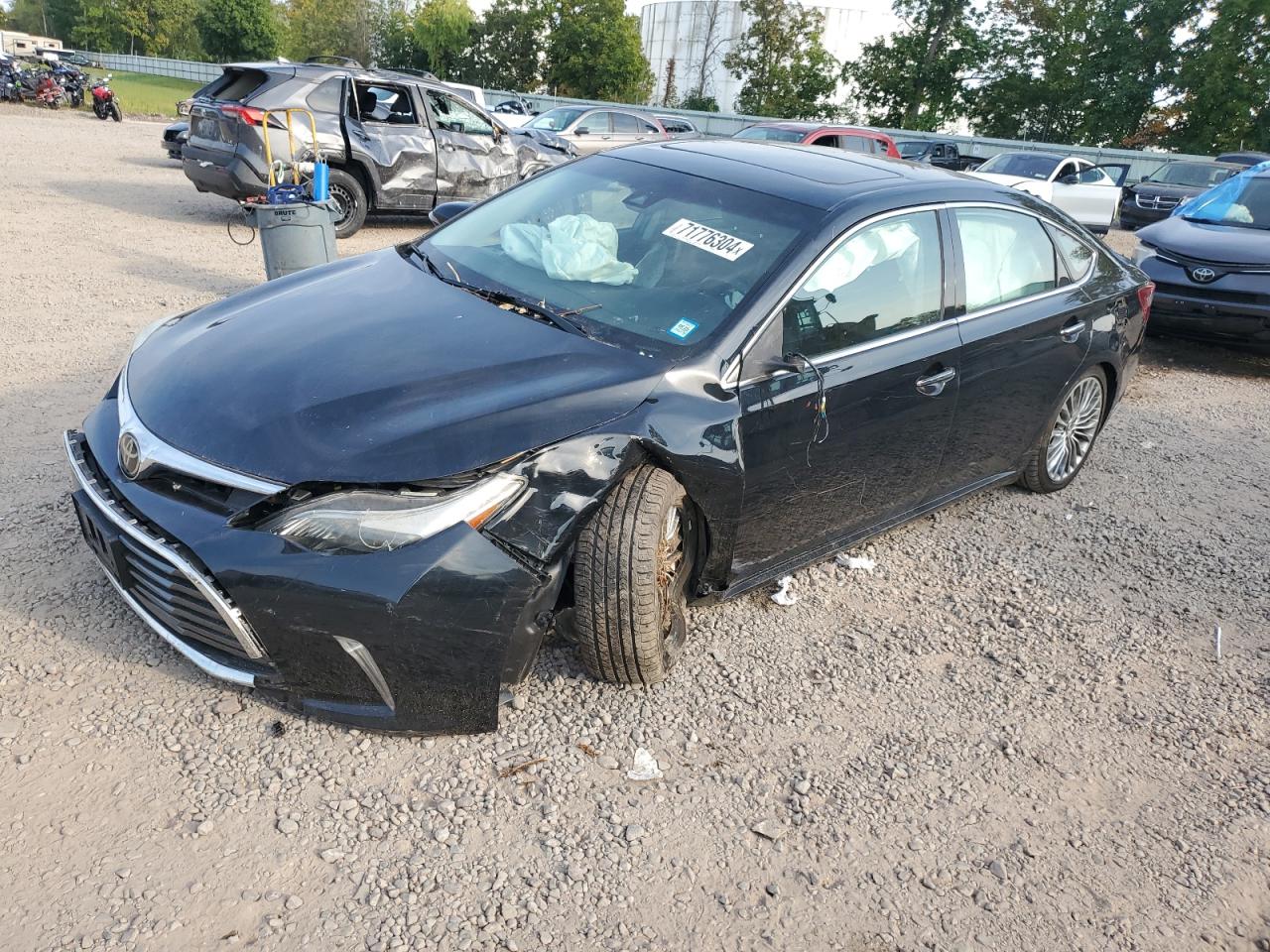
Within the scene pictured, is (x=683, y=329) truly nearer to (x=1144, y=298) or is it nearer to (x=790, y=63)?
(x=1144, y=298)

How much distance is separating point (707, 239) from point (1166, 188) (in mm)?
19080

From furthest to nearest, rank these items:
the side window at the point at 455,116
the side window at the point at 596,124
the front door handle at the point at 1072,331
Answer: the side window at the point at 596,124
the side window at the point at 455,116
the front door handle at the point at 1072,331

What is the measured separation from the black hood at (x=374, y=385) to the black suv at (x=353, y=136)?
6.67m

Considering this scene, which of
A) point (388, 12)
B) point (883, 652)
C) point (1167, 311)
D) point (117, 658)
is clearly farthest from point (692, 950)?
point (388, 12)

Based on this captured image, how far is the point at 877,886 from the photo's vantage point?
252 cm

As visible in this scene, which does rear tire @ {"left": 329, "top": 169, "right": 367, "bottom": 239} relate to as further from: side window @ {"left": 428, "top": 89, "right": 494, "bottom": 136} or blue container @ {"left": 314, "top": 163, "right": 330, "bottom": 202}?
blue container @ {"left": 314, "top": 163, "right": 330, "bottom": 202}

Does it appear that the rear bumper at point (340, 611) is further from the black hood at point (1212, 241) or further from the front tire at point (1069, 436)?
the black hood at point (1212, 241)

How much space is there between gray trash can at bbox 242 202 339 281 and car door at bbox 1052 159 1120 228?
A: 41.9 ft

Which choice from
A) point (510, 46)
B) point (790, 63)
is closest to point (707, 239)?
point (790, 63)

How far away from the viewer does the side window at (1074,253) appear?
4.55 m

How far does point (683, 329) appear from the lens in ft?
10.3

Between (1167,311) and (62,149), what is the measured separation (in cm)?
1744

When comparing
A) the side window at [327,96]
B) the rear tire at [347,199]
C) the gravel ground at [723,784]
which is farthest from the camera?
the rear tire at [347,199]

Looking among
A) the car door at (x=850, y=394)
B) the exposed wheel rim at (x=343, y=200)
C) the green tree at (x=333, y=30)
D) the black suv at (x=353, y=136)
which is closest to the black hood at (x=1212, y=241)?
the car door at (x=850, y=394)
